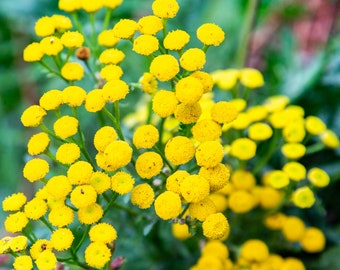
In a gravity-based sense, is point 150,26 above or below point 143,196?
above

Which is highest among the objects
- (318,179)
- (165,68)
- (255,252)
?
(165,68)

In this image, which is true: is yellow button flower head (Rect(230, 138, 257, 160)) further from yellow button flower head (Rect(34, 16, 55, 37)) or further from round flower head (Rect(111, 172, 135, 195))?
yellow button flower head (Rect(34, 16, 55, 37))

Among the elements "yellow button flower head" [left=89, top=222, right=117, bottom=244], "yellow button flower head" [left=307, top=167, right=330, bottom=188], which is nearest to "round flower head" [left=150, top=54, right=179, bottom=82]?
"yellow button flower head" [left=89, top=222, right=117, bottom=244]

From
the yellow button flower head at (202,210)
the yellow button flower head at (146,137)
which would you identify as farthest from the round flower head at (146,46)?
the yellow button flower head at (202,210)

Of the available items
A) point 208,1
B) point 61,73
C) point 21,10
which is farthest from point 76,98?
point 208,1

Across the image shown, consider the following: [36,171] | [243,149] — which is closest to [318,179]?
[243,149]

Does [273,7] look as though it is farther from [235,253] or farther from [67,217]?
[67,217]

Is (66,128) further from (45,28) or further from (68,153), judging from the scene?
(45,28)
